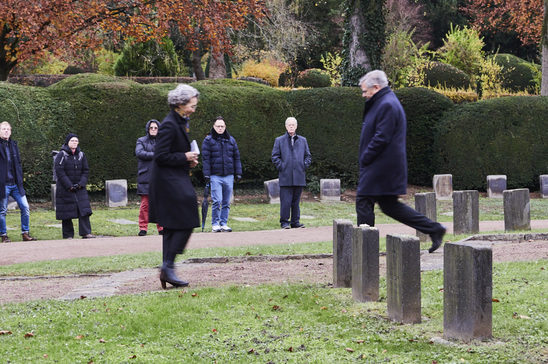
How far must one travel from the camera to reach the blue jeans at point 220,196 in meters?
14.2

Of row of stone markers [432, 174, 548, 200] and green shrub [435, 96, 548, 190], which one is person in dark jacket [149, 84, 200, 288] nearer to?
row of stone markers [432, 174, 548, 200]

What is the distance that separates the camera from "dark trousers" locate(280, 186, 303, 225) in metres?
14.9

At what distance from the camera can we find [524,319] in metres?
6.05

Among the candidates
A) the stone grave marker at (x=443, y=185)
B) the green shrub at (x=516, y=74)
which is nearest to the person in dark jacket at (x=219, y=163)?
the stone grave marker at (x=443, y=185)

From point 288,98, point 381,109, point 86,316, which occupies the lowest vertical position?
point 86,316

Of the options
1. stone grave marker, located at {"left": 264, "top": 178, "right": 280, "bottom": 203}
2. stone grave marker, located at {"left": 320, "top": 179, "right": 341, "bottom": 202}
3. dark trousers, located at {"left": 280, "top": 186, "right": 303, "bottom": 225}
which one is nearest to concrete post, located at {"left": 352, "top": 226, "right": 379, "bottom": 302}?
dark trousers, located at {"left": 280, "top": 186, "right": 303, "bottom": 225}

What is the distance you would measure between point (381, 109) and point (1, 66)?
1737 cm

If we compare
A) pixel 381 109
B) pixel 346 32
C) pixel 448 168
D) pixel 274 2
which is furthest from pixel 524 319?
pixel 274 2

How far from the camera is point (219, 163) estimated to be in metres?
14.0

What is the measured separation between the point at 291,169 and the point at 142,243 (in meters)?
3.40

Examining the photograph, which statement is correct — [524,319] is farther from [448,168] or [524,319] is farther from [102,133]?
[448,168]

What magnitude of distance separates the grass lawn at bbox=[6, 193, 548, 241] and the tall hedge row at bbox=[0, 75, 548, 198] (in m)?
1.53

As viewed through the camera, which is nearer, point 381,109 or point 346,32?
point 381,109

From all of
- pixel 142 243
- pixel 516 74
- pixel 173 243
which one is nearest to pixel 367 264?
pixel 173 243
